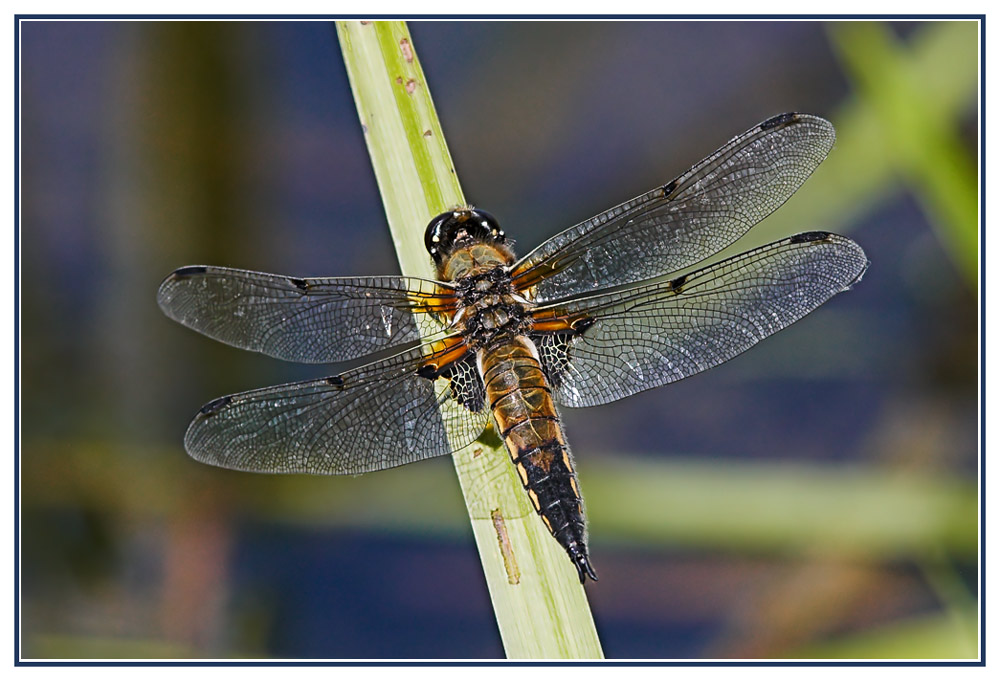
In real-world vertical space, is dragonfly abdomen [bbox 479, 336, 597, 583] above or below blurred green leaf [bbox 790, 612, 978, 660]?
above

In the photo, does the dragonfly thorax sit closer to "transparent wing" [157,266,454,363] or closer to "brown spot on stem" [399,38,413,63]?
"transparent wing" [157,266,454,363]

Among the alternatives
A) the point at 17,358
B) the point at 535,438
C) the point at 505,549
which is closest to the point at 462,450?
the point at 535,438

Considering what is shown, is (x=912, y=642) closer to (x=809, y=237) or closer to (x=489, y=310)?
(x=809, y=237)

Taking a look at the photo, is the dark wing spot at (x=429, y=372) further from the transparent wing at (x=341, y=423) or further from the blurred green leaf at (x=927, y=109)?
the blurred green leaf at (x=927, y=109)

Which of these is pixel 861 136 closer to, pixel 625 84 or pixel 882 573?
pixel 625 84

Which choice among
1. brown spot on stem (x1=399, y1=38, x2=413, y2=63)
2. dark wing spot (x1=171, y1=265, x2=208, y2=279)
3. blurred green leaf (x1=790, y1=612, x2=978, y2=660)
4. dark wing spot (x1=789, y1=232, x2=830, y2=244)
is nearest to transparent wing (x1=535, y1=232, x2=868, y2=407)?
dark wing spot (x1=789, y1=232, x2=830, y2=244)

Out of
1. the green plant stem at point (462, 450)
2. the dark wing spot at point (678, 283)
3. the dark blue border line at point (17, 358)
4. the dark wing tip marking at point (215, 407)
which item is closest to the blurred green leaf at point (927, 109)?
the dark wing spot at point (678, 283)

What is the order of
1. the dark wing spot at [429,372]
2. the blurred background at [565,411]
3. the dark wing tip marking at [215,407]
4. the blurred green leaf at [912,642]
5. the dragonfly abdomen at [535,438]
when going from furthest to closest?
1. the blurred background at [565,411]
2. the blurred green leaf at [912,642]
3. the dark wing spot at [429,372]
4. the dark wing tip marking at [215,407]
5. the dragonfly abdomen at [535,438]
